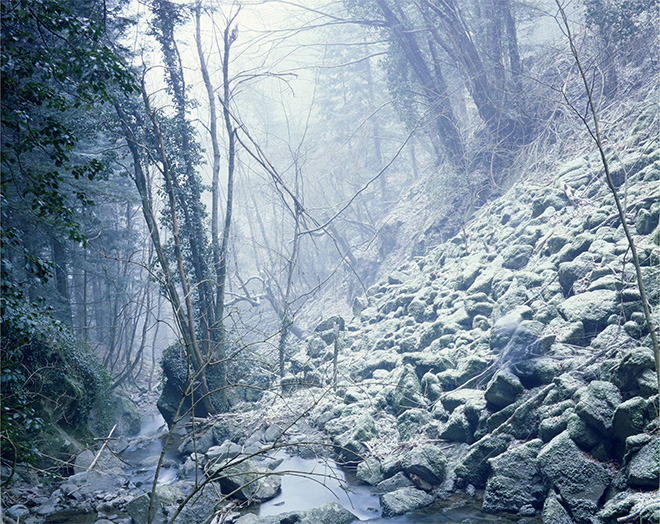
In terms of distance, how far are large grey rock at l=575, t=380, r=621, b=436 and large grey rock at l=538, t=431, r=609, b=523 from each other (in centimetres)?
28

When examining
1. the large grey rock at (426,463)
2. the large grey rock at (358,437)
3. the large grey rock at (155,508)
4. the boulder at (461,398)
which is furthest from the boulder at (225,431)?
the boulder at (461,398)

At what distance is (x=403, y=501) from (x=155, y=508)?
295cm

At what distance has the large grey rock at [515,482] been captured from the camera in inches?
169

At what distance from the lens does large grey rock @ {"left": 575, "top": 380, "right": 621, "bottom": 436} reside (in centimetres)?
414

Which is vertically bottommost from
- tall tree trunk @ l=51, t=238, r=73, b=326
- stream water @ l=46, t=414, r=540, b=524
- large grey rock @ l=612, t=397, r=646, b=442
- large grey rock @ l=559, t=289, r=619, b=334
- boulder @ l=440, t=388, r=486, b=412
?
stream water @ l=46, t=414, r=540, b=524

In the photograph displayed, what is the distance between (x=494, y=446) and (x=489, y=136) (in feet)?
33.4

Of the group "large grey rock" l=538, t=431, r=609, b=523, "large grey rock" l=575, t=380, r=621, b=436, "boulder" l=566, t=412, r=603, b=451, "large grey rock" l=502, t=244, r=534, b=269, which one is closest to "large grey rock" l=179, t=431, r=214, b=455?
"large grey rock" l=538, t=431, r=609, b=523

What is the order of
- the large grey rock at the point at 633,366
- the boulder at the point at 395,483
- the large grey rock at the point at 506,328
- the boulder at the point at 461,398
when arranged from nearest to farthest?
1. the large grey rock at the point at 633,366
2. the boulder at the point at 395,483
3. the boulder at the point at 461,398
4. the large grey rock at the point at 506,328

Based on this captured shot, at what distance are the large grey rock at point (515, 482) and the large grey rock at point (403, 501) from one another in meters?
0.71

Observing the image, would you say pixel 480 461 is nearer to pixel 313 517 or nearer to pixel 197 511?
pixel 313 517

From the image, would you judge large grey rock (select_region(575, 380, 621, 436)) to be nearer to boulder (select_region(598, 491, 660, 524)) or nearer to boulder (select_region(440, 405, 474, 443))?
boulder (select_region(598, 491, 660, 524))

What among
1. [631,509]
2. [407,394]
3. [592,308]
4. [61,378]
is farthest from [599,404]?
[61,378]

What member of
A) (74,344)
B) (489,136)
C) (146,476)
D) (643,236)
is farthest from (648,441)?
(489,136)

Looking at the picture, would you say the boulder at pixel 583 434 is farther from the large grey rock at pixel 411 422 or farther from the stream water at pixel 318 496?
the large grey rock at pixel 411 422
